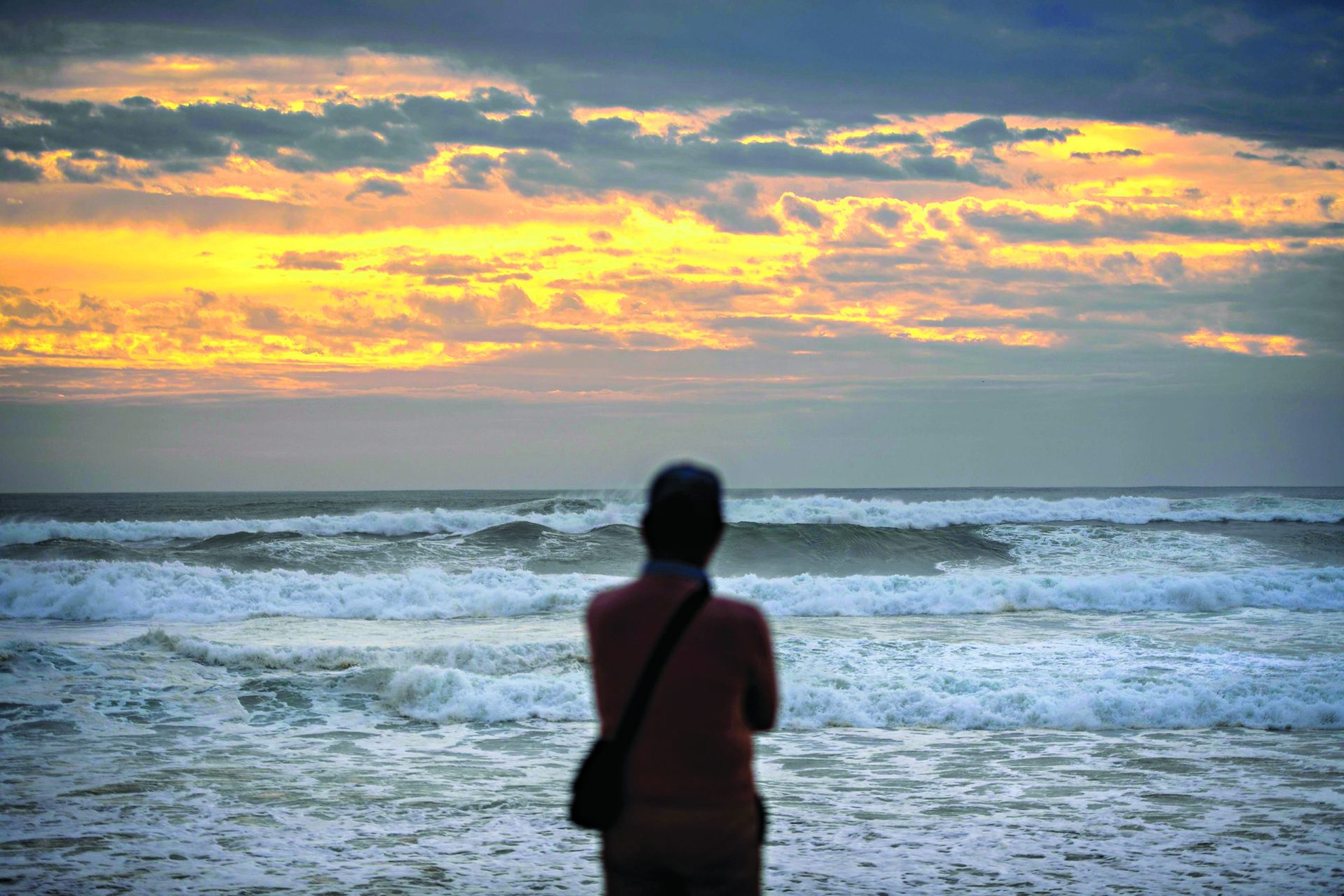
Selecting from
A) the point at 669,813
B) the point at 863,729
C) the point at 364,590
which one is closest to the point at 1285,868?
the point at 863,729

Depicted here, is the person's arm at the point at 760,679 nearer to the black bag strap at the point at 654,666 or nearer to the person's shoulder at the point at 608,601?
→ the black bag strap at the point at 654,666

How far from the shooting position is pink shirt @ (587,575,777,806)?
2410 millimetres

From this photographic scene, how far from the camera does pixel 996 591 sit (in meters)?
19.5

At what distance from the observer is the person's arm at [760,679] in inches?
96.0

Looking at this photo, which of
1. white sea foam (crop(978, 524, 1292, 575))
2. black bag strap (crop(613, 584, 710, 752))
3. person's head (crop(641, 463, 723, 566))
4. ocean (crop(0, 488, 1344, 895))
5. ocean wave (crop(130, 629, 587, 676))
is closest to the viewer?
black bag strap (crop(613, 584, 710, 752))

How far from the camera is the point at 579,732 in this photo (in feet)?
33.3

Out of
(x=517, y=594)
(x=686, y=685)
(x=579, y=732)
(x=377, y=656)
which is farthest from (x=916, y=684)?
(x=686, y=685)

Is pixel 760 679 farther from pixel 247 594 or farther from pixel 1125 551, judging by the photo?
pixel 1125 551

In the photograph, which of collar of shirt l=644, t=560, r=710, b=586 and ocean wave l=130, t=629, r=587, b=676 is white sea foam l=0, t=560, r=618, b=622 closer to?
ocean wave l=130, t=629, r=587, b=676

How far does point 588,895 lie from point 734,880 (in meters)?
3.47

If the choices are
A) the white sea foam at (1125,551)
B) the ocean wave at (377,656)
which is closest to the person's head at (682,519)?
the ocean wave at (377,656)

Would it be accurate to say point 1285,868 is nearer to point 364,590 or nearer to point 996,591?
point 996,591

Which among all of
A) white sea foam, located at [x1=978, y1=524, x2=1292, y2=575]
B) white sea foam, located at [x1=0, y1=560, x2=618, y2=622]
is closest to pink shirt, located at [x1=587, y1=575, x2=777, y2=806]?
white sea foam, located at [x1=0, y1=560, x2=618, y2=622]

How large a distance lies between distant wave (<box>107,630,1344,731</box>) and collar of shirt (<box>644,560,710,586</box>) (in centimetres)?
844
